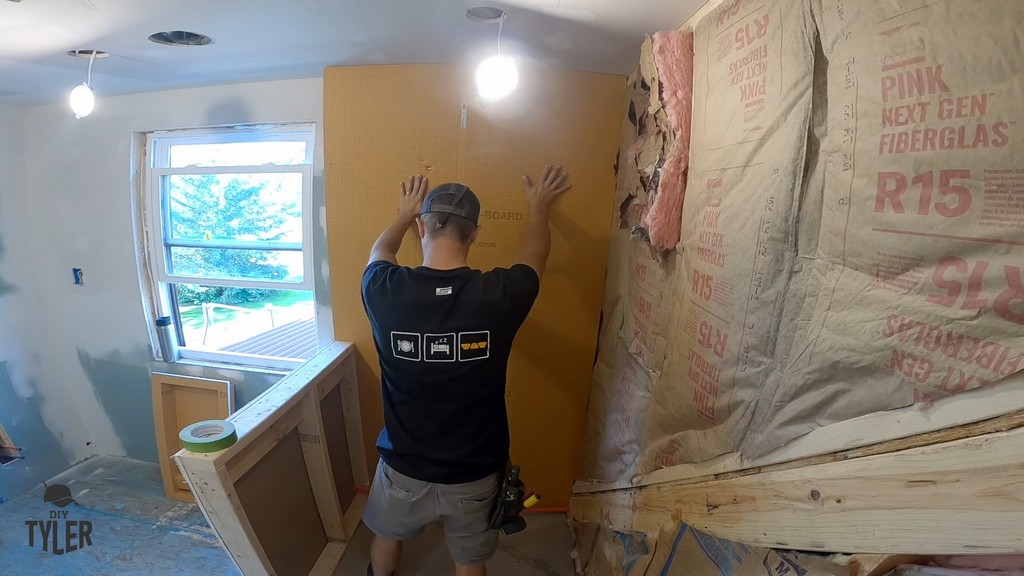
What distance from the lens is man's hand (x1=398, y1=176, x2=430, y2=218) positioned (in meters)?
1.60

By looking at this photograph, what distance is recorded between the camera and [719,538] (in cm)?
87

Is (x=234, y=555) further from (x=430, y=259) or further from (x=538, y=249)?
(x=538, y=249)

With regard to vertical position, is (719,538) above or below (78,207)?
below

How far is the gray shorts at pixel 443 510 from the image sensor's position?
1.34 meters

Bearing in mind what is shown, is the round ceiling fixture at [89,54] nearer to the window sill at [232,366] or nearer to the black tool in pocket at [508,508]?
the window sill at [232,366]

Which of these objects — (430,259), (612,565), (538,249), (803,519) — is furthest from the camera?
(538,249)

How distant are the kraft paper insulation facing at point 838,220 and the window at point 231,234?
1817mm

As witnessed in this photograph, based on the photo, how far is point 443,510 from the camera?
1.35 meters

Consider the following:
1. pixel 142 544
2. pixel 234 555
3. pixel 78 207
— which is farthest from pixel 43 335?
pixel 234 555

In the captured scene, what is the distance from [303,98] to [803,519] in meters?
2.29

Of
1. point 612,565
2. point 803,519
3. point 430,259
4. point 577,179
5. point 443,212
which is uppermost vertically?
point 577,179

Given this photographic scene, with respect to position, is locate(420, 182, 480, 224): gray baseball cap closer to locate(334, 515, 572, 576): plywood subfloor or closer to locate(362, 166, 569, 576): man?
locate(362, 166, 569, 576): man

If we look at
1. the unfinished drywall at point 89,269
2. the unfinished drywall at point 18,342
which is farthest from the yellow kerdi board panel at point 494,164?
the unfinished drywall at point 18,342

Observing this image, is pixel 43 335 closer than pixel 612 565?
No
